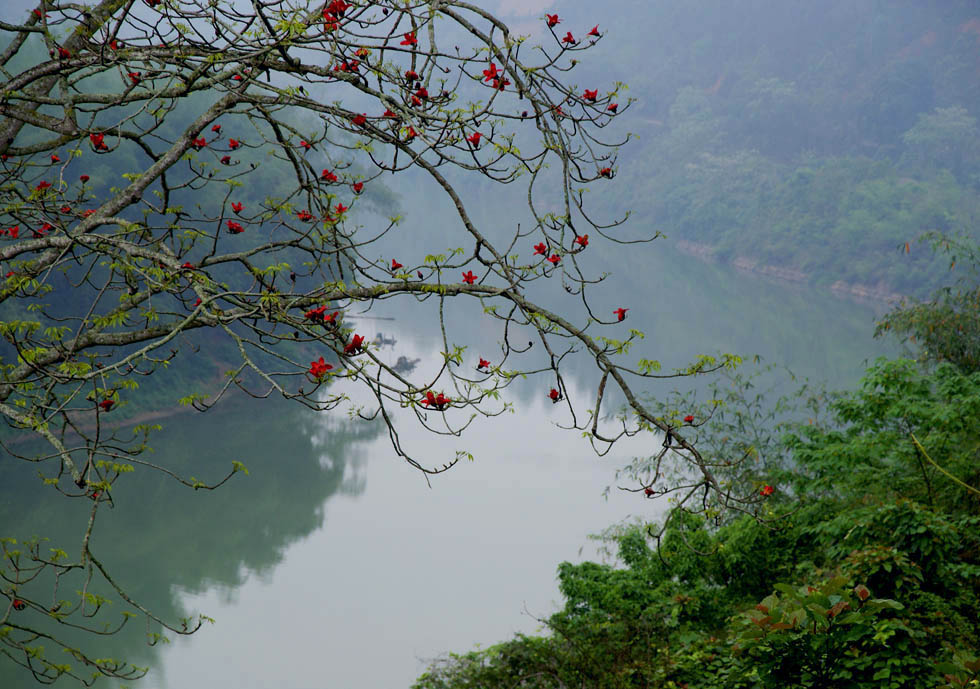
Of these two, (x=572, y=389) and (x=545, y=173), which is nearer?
(x=572, y=389)

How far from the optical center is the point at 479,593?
23.5 feet

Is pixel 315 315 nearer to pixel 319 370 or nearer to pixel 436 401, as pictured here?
pixel 319 370

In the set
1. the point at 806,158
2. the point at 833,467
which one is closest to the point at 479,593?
the point at 833,467

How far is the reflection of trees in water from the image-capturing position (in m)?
7.08

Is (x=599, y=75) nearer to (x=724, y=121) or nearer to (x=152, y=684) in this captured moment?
(x=724, y=121)

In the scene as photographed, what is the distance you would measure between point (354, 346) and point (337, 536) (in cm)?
689

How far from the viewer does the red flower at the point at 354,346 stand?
1.76 m

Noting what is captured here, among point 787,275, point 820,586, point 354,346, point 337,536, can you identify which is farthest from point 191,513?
point 787,275

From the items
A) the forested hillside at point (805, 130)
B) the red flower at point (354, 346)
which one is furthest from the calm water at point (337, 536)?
the forested hillside at point (805, 130)

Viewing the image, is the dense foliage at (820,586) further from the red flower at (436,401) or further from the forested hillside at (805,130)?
the forested hillside at (805,130)

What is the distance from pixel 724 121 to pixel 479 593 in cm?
2602

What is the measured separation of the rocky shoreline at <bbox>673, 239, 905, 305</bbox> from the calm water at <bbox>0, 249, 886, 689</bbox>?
7318mm

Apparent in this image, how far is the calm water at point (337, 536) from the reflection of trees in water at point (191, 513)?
0.02 metres

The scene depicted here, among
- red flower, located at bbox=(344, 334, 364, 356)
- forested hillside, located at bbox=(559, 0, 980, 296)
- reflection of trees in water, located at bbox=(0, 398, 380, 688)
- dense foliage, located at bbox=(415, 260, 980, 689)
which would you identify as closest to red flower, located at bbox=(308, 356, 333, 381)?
red flower, located at bbox=(344, 334, 364, 356)
